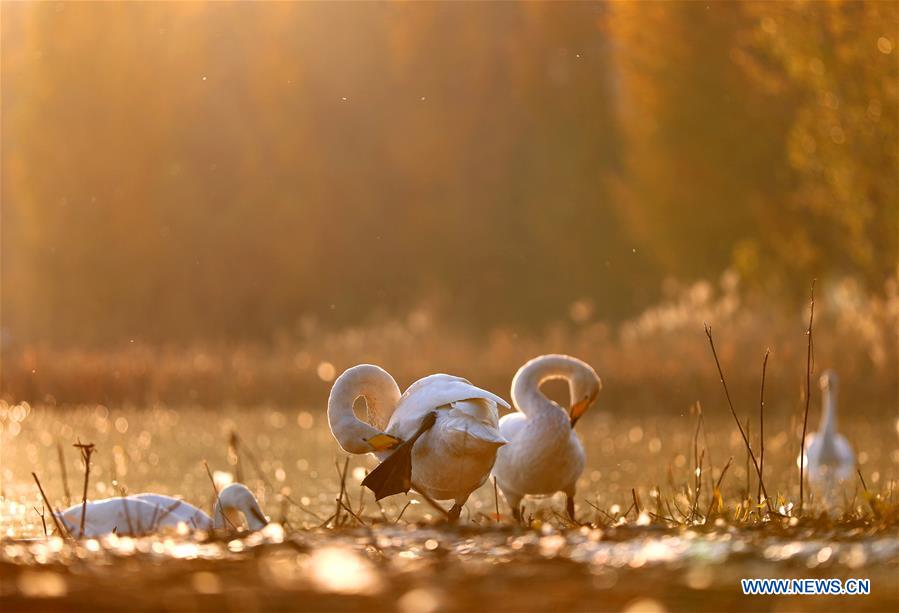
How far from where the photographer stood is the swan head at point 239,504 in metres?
6.60

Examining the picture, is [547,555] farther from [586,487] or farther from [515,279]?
[515,279]

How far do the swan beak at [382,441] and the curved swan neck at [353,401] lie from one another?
0.06 m

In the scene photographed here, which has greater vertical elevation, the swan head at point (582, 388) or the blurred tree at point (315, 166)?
the blurred tree at point (315, 166)

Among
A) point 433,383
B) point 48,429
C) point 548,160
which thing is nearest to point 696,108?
point 548,160

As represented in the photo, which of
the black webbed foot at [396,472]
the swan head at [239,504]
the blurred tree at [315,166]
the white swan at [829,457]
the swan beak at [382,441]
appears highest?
the blurred tree at [315,166]

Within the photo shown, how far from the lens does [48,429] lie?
1540 centimetres

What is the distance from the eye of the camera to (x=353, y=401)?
6750mm

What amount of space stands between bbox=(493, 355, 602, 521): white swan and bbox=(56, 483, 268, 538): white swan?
1.28m

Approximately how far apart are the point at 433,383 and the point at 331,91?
84.3ft

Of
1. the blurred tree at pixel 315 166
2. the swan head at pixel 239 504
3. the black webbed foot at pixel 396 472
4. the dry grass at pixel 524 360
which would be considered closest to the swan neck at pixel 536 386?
the black webbed foot at pixel 396 472

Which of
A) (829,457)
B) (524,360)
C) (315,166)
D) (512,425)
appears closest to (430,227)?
(315,166)

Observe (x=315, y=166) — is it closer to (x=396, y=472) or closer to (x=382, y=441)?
(x=382, y=441)

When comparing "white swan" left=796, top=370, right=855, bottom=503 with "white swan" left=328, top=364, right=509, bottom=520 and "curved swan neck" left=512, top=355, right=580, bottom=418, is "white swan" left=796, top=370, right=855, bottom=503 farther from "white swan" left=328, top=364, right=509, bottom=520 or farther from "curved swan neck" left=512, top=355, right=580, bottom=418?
"white swan" left=328, top=364, right=509, bottom=520

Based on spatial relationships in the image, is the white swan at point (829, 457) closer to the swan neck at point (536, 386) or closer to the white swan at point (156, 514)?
the swan neck at point (536, 386)
